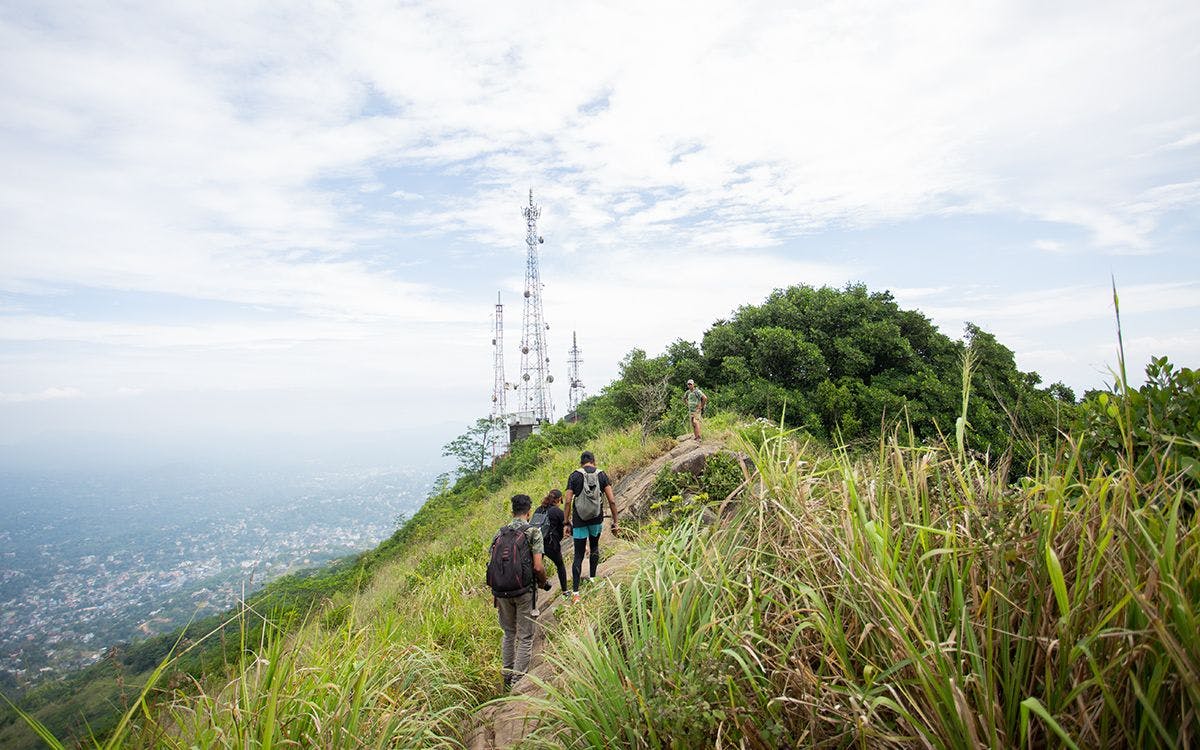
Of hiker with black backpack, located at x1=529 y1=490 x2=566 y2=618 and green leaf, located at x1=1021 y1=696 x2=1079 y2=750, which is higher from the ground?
green leaf, located at x1=1021 y1=696 x2=1079 y2=750

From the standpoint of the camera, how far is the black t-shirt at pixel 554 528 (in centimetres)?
618

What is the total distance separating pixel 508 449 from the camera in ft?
101

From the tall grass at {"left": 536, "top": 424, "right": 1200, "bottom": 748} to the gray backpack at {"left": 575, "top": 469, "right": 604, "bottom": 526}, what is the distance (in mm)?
2813

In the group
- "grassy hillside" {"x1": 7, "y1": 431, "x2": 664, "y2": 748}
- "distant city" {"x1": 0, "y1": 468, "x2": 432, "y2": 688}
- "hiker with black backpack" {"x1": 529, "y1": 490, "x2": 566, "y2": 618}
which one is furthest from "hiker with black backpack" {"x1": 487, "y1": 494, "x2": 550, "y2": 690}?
"distant city" {"x1": 0, "y1": 468, "x2": 432, "y2": 688}

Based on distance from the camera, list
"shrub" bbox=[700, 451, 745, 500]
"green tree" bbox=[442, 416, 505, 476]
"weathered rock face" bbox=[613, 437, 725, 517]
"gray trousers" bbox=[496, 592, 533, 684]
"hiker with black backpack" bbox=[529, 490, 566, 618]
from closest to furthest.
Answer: "gray trousers" bbox=[496, 592, 533, 684], "hiker with black backpack" bbox=[529, 490, 566, 618], "shrub" bbox=[700, 451, 745, 500], "weathered rock face" bbox=[613, 437, 725, 517], "green tree" bbox=[442, 416, 505, 476]

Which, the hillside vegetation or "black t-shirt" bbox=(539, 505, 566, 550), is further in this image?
"black t-shirt" bbox=(539, 505, 566, 550)

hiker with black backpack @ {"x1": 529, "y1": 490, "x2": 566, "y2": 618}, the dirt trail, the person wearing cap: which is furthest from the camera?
the person wearing cap

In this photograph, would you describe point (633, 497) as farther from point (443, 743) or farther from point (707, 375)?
point (707, 375)

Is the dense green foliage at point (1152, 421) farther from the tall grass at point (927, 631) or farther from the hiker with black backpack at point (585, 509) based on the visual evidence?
the hiker with black backpack at point (585, 509)

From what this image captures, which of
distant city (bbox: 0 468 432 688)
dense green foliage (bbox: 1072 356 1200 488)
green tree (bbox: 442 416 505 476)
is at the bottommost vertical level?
distant city (bbox: 0 468 432 688)

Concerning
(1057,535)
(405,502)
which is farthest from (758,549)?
(405,502)

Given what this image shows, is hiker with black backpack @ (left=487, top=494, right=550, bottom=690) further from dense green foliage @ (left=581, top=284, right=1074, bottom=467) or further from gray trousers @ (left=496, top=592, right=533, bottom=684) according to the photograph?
dense green foliage @ (left=581, top=284, right=1074, bottom=467)

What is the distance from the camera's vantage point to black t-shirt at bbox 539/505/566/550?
618 centimetres

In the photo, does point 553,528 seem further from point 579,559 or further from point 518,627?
point 518,627
